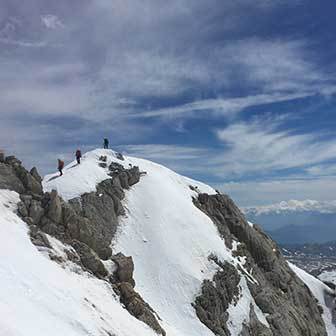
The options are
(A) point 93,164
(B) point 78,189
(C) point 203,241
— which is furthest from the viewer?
(A) point 93,164

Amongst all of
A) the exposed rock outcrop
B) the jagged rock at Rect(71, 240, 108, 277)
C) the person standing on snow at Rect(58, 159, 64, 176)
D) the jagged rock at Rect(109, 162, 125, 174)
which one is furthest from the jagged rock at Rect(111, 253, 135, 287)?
the jagged rock at Rect(109, 162, 125, 174)

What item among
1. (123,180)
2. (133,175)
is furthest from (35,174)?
(133,175)

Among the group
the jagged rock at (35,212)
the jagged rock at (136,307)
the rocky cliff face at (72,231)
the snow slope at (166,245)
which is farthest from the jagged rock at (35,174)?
the jagged rock at (136,307)

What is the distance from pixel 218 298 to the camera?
4381cm

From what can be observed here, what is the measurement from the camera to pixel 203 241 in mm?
50500

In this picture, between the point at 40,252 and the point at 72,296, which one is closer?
the point at 72,296

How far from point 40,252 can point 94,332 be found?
31.1 feet

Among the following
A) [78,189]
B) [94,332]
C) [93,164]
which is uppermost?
[93,164]

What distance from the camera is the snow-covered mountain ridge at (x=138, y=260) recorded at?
973 inches

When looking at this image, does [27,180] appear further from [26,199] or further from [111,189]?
[111,189]

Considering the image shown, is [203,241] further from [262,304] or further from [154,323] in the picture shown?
[154,323]

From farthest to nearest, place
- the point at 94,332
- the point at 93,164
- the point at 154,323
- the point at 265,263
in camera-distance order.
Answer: the point at 265,263 < the point at 93,164 < the point at 154,323 < the point at 94,332

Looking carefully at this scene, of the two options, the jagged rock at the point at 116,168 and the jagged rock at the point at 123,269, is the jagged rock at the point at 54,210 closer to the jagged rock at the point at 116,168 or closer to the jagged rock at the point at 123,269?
the jagged rock at the point at 123,269

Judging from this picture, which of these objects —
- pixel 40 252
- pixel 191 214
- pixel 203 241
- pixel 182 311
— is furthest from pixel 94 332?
pixel 191 214
